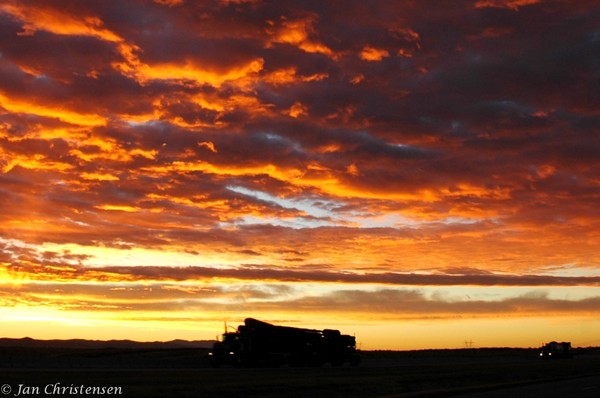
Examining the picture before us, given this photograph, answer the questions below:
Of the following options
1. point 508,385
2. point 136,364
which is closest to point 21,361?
point 136,364

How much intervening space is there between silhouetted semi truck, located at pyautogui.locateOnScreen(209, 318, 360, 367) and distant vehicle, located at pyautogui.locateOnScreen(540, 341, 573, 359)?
43.0 metres

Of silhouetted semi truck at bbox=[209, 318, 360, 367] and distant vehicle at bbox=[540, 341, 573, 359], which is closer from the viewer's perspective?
silhouetted semi truck at bbox=[209, 318, 360, 367]

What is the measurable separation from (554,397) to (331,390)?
1092 centimetres

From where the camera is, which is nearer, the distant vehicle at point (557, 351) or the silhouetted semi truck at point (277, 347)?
the silhouetted semi truck at point (277, 347)

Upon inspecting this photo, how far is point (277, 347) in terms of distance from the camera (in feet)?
229

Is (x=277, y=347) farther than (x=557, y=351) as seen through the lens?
No

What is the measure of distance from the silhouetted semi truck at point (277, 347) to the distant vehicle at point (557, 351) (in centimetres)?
4298

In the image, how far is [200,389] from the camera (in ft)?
116

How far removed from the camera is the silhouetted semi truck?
66.6 metres

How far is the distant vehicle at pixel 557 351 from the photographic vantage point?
354 feet

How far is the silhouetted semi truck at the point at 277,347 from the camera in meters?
66.6

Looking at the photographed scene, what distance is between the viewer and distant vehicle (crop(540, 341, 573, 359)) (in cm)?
10800

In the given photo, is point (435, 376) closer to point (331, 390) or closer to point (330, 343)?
point (331, 390)

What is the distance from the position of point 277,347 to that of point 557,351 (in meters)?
56.3
